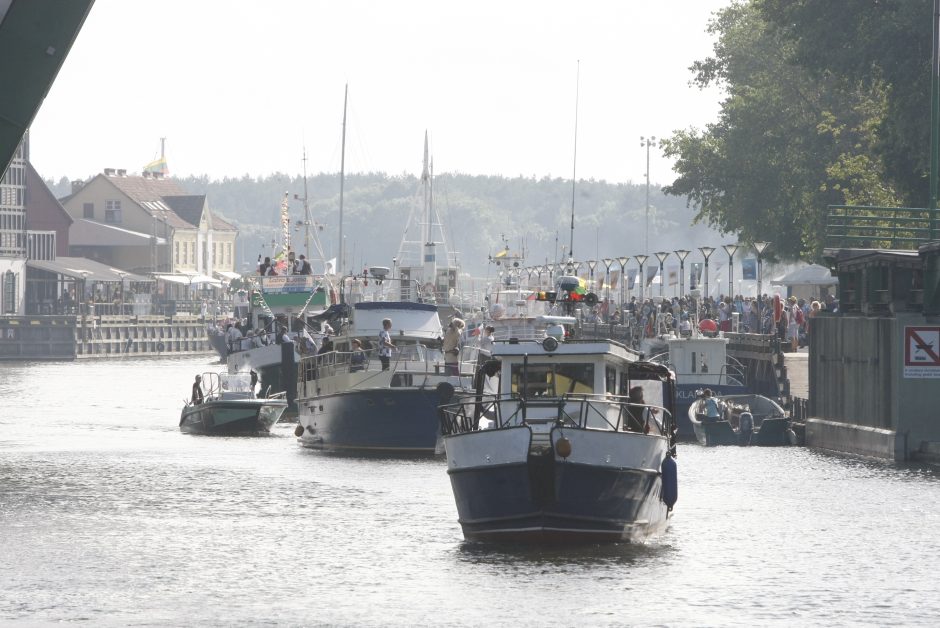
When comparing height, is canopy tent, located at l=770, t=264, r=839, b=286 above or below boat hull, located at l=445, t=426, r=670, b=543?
above

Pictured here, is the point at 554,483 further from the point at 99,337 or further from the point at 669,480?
the point at 99,337

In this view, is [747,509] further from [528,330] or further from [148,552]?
[528,330]

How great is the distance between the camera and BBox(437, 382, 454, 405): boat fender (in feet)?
141

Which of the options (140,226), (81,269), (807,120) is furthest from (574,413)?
(140,226)

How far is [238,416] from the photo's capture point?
59531 mm

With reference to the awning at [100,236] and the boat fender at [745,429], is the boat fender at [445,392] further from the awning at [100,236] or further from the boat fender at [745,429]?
the awning at [100,236]

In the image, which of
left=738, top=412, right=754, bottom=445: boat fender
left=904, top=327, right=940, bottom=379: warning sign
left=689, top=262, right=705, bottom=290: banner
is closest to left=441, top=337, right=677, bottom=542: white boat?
left=904, top=327, right=940, bottom=379: warning sign

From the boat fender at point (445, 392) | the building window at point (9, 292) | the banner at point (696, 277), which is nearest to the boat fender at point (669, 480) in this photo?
the boat fender at point (445, 392)

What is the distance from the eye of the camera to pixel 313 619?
24.7 m

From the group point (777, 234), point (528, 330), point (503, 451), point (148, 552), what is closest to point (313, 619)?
point (503, 451)

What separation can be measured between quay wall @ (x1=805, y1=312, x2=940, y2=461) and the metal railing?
2.44 meters

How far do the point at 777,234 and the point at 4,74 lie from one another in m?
70.1

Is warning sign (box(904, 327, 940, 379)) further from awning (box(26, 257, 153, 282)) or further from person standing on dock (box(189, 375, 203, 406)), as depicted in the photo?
awning (box(26, 257, 153, 282))

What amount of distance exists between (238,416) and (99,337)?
7778cm
